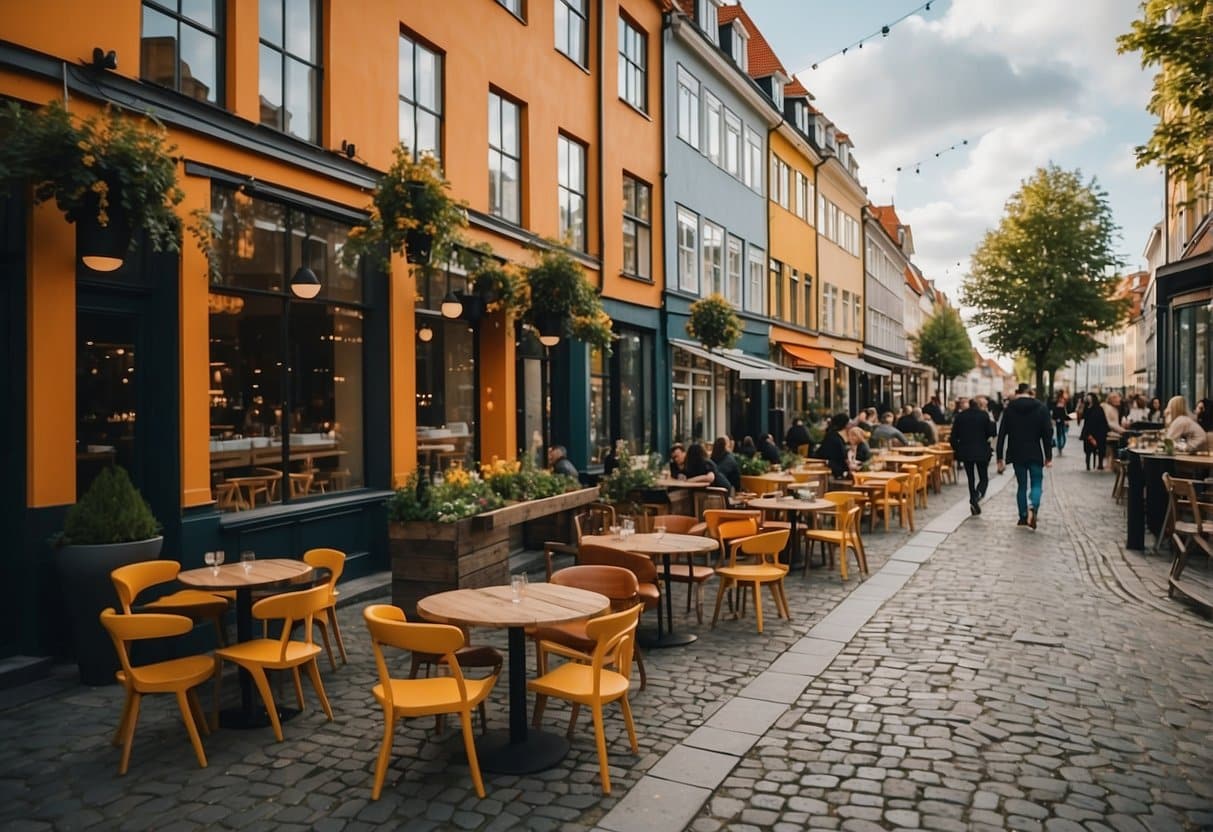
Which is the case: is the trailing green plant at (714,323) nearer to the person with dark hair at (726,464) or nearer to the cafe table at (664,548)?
the person with dark hair at (726,464)

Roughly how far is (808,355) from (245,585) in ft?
77.3

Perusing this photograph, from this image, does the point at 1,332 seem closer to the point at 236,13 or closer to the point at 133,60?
the point at 133,60

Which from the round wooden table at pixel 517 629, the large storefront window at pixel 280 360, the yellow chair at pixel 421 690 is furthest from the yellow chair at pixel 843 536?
the yellow chair at pixel 421 690

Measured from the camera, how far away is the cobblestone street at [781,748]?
14.2 ft

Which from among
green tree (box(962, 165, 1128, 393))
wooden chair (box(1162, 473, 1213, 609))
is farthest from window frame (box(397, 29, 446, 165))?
green tree (box(962, 165, 1128, 393))

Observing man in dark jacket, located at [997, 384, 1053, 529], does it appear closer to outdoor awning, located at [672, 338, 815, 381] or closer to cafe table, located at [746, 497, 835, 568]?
cafe table, located at [746, 497, 835, 568]

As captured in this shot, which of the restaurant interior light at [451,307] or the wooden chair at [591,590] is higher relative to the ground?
the restaurant interior light at [451,307]

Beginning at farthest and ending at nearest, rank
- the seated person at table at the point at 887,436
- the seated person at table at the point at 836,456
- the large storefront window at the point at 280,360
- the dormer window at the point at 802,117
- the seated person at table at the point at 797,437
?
the dormer window at the point at 802,117 < the seated person at table at the point at 887,436 < the seated person at table at the point at 797,437 < the seated person at table at the point at 836,456 < the large storefront window at the point at 280,360

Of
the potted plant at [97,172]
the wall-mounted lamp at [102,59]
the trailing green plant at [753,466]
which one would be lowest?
the trailing green plant at [753,466]

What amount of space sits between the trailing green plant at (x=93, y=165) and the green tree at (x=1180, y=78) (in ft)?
32.7

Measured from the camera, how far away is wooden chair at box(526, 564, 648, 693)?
5738 millimetres

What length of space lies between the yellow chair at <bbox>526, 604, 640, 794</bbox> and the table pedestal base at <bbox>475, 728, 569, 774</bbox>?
0.19 meters

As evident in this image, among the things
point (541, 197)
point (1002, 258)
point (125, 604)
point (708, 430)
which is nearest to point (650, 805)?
point (125, 604)

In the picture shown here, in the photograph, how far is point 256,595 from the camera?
6.68 meters
